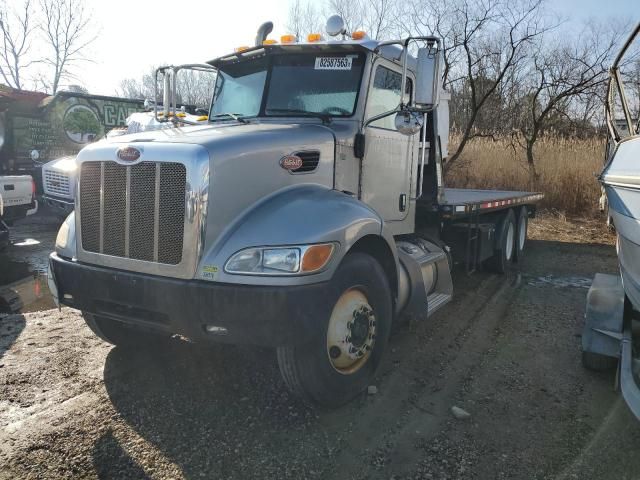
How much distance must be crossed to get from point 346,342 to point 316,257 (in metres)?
0.75

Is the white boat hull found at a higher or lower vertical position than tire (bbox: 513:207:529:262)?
higher

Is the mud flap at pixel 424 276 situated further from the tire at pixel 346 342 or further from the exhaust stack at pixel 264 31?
the exhaust stack at pixel 264 31

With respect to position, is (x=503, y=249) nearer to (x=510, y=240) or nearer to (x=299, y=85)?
(x=510, y=240)

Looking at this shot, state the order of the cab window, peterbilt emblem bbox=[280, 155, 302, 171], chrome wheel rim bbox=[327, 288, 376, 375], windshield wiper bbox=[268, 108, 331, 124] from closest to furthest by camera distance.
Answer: chrome wheel rim bbox=[327, 288, 376, 375] → peterbilt emblem bbox=[280, 155, 302, 171] → windshield wiper bbox=[268, 108, 331, 124] → the cab window

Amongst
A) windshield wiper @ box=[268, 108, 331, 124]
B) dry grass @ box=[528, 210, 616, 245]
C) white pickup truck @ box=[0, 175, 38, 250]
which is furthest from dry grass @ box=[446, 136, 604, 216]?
white pickup truck @ box=[0, 175, 38, 250]

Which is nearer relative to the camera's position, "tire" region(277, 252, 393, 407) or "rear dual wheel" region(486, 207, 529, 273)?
"tire" region(277, 252, 393, 407)

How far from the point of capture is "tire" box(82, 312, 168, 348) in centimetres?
385

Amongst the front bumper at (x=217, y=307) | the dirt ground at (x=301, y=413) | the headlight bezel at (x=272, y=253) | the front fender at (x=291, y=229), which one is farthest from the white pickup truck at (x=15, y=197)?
the headlight bezel at (x=272, y=253)

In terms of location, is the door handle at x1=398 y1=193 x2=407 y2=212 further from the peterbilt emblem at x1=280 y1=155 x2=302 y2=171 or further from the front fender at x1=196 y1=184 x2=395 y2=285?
the peterbilt emblem at x1=280 y1=155 x2=302 y2=171

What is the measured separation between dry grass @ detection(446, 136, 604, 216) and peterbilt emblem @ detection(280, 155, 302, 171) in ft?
35.0

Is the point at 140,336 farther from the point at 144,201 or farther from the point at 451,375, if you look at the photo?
the point at 451,375

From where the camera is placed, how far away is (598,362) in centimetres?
388

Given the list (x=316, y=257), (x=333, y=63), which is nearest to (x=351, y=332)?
(x=316, y=257)

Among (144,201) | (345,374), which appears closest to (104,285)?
(144,201)
